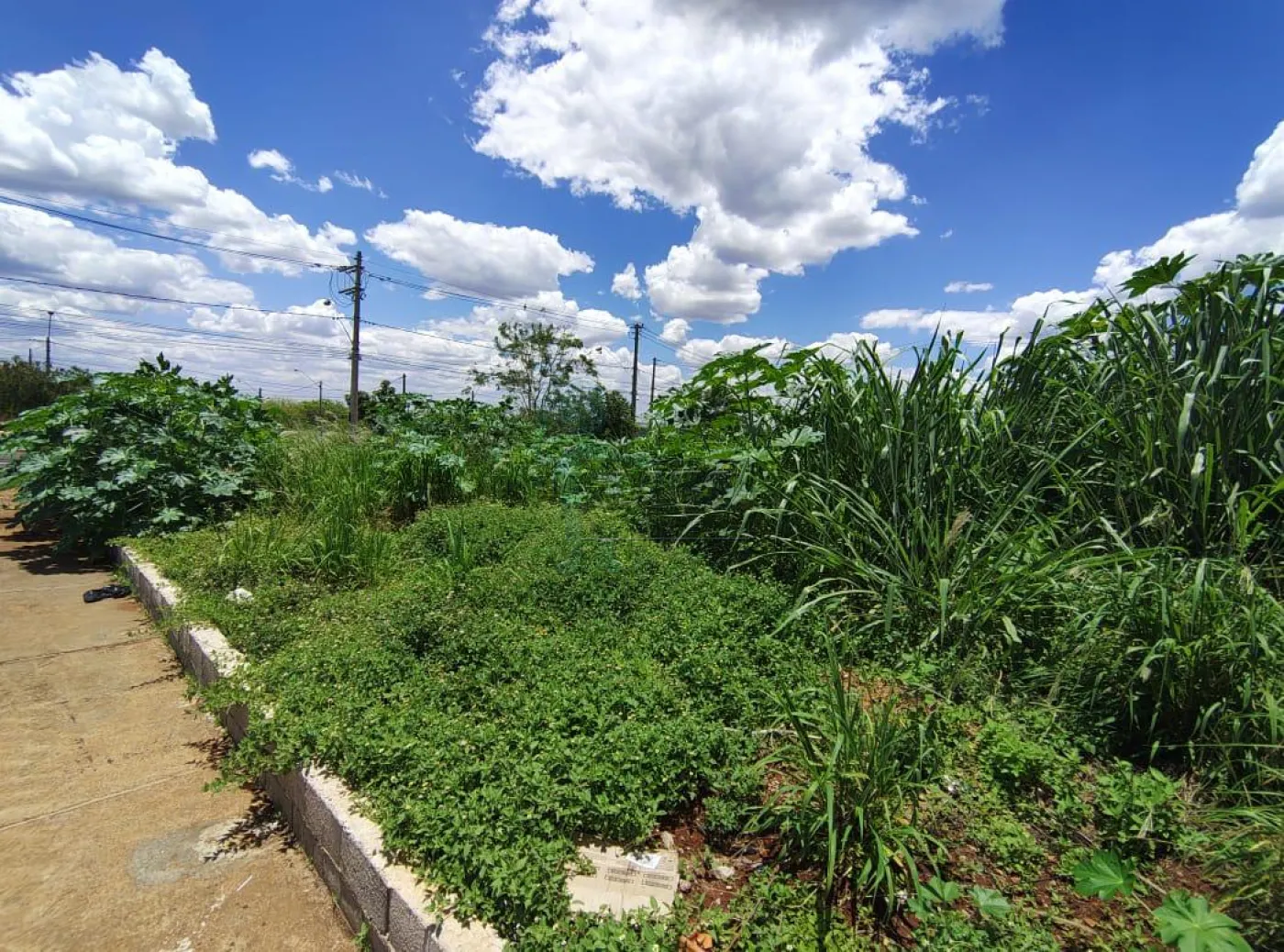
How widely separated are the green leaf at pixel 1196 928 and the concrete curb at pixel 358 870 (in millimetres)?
1292

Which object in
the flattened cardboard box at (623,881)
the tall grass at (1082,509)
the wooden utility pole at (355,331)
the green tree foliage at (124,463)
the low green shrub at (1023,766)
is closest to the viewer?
the flattened cardboard box at (623,881)

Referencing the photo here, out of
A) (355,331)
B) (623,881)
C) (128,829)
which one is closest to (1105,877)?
(623,881)

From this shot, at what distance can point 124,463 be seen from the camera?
15.8 ft

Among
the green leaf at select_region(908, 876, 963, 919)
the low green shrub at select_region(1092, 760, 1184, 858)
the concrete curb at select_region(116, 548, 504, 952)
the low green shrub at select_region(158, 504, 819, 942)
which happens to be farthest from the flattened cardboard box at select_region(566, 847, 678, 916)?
the low green shrub at select_region(1092, 760, 1184, 858)

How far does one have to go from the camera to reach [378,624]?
2.80m

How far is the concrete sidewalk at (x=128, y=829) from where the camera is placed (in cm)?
161

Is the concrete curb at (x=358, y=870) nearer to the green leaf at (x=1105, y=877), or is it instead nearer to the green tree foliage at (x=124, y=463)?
the green leaf at (x=1105, y=877)

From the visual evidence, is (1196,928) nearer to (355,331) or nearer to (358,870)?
(358,870)

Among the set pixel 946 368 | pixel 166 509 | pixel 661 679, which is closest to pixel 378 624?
pixel 661 679

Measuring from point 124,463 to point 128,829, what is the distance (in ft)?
13.1

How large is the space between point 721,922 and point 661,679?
869 millimetres

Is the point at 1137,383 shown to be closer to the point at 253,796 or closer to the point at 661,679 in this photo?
the point at 661,679

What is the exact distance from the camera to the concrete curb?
1.31 meters

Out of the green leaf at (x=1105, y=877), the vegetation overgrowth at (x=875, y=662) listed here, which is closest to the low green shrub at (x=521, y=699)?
the vegetation overgrowth at (x=875, y=662)
